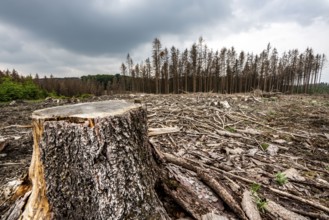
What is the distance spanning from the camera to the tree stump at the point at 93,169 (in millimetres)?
1786

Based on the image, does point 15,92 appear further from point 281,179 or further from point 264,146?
point 281,179

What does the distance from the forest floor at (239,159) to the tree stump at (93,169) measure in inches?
20.9

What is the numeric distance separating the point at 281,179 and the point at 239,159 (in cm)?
78

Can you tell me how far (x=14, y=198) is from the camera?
2508mm

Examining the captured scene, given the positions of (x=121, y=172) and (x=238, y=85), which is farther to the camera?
(x=238, y=85)

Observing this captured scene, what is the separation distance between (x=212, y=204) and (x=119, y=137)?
1250 millimetres

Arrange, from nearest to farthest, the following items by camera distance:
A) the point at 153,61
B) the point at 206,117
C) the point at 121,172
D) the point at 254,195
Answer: the point at 121,172 → the point at 254,195 → the point at 206,117 → the point at 153,61

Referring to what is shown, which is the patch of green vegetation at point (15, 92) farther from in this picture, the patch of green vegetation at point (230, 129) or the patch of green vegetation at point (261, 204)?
the patch of green vegetation at point (261, 204)

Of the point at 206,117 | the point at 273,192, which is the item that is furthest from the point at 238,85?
the point at 273,192

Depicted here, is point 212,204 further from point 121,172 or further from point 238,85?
point 238,85

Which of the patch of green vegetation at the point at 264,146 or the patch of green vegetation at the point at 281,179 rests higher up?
the patch of green vegetation at the point at 264,146

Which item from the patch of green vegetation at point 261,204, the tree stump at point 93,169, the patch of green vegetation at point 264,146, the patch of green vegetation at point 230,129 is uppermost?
the tree stump at point 93,169

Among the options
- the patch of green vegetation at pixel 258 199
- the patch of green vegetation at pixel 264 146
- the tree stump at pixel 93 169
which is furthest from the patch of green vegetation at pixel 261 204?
the patch of green vegetation at pixel 264 146

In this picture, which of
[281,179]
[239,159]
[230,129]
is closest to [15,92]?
[230,129]
